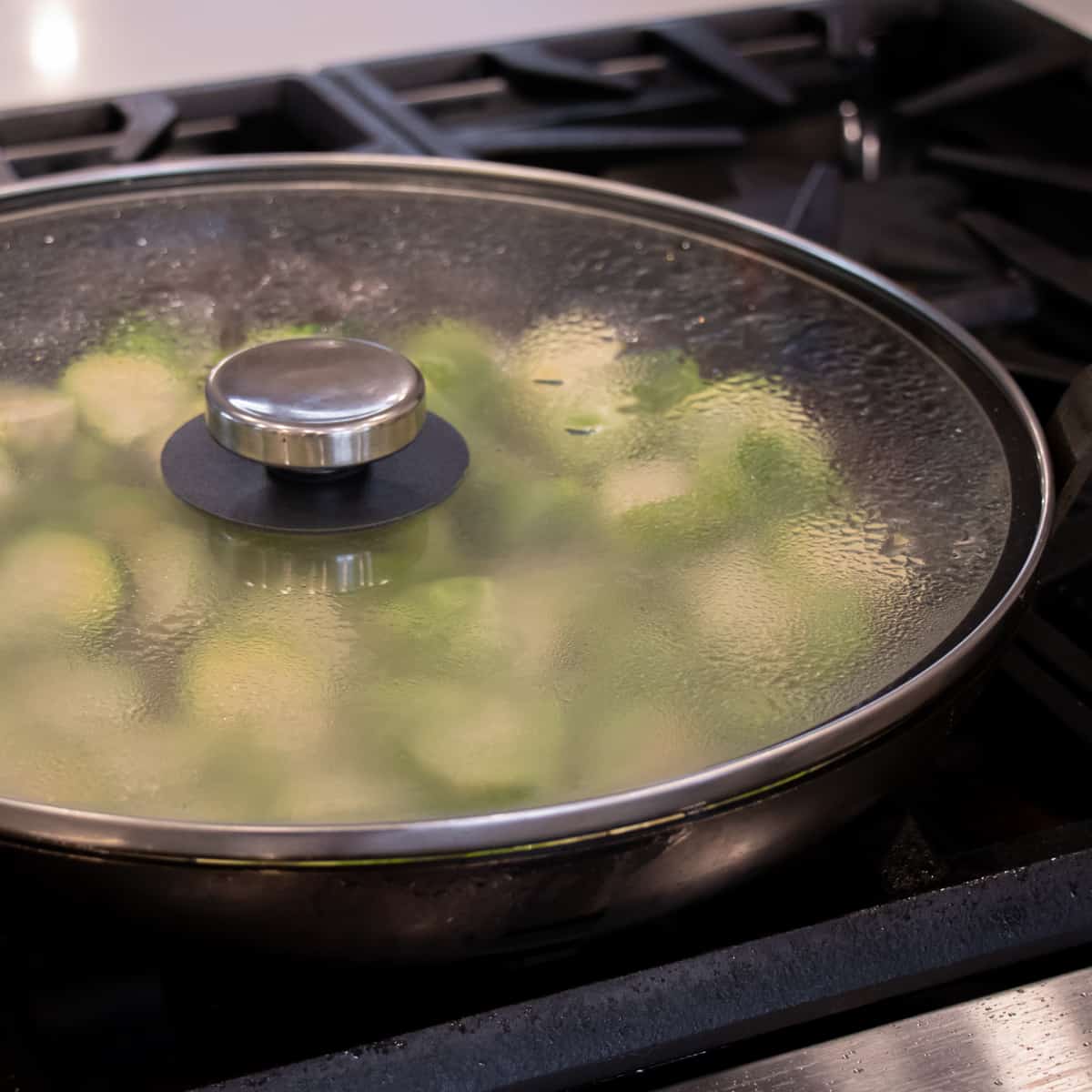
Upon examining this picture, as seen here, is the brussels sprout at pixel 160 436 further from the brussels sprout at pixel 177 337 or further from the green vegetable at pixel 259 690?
the green vegetable at pixel 259 690

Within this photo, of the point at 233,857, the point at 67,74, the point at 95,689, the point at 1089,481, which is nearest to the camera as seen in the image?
the point at 233,857

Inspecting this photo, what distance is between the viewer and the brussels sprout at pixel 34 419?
84 cm

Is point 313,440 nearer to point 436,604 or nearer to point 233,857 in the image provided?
point 436,604

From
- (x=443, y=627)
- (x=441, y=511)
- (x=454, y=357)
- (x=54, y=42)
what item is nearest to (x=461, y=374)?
(x=454, y=357)

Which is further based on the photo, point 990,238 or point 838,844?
point 990,238

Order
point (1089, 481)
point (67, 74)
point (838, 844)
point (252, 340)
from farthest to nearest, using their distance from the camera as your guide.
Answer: point (67, 74) → point (1089, 481) → point (252, 340) → point (838, 844)

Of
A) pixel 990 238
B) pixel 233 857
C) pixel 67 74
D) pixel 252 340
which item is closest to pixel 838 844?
pixel 233 857

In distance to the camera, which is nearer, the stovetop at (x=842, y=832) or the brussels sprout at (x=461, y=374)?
the stovetop at (x=842, y=832)

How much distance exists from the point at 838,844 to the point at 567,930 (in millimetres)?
200

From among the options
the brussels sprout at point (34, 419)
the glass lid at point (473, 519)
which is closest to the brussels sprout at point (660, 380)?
the glass lid at point (473, 519)

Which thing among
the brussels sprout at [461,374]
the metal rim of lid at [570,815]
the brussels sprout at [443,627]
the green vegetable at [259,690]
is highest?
the metal rim of lid at [570,815]

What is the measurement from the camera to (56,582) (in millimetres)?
732

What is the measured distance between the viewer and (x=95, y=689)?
26.4 inches

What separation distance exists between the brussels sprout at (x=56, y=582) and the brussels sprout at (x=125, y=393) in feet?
0.36
